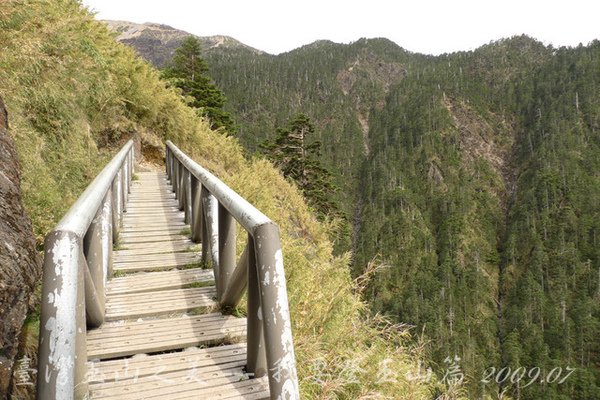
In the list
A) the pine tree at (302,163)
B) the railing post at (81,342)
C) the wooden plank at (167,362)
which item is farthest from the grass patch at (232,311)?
the pine tree at (302,163)

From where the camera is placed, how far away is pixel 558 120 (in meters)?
139

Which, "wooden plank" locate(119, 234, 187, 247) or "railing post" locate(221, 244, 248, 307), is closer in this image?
"railing post" locate(221, 244, 248, 307)

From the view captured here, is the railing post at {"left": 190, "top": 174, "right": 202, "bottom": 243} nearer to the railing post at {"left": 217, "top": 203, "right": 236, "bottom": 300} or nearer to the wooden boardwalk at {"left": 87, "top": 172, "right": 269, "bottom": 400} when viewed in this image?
the wooden boardwalk at {"left": 87, "top": 172, "right": 269, "bottom": 400}

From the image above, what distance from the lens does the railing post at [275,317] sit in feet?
5.83

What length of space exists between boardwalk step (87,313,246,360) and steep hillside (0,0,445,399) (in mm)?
459

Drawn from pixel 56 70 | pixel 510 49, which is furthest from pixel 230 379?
pixel 510 49

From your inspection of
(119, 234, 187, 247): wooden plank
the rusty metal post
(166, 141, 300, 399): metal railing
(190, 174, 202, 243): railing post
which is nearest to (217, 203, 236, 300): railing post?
(166, 141, 300, 399): metal railing

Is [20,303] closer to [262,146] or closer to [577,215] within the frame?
[262,146]

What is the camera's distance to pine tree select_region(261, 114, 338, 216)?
24.1 meters

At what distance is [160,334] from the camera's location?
2.65 m

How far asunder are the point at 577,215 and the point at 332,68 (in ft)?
410

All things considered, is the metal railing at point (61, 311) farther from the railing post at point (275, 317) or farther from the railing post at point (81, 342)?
the railing post at point (275, 317)

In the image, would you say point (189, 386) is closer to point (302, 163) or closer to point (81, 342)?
point (81, 342)

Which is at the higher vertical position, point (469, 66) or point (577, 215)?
point (469, 66)
